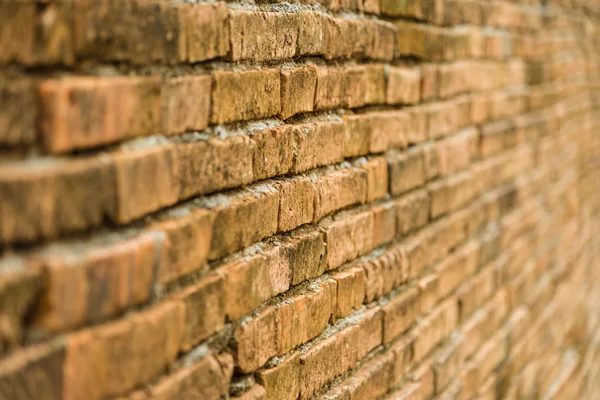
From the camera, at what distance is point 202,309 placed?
103 centimetres

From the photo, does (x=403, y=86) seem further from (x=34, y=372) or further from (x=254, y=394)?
(x=34, y=372)

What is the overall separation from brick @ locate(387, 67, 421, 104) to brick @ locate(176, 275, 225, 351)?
2.74ft

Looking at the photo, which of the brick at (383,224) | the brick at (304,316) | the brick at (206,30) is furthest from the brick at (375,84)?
the brick at (206,30)

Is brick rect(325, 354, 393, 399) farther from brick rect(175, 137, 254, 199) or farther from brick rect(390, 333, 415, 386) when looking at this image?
brick rect(175, 137, 254, 199)

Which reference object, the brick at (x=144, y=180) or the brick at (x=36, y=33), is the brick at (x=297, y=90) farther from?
the brick at (x=36, y=33)

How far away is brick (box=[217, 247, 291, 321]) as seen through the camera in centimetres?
110

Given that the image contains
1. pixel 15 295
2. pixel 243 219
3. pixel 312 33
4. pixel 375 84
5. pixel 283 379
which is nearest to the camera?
pixel 15 295

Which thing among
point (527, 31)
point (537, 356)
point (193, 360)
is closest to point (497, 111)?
point (527, 31)

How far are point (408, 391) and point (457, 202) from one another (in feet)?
2.24

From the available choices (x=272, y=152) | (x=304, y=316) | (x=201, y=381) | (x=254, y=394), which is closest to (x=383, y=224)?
(x=304, y=316)

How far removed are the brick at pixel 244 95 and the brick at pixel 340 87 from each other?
0.18 metres

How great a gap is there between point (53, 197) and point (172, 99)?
0.26 meters

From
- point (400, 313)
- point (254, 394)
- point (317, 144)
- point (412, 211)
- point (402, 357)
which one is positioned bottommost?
point (402, 357)

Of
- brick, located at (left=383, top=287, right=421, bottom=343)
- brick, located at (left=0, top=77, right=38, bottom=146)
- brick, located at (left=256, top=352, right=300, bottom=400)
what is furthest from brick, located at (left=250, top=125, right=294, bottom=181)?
brick, located at (left=383, top=287, right=421, bottom=343)
